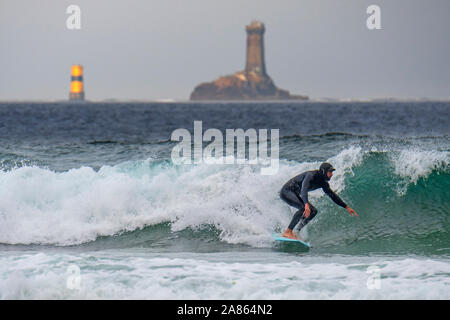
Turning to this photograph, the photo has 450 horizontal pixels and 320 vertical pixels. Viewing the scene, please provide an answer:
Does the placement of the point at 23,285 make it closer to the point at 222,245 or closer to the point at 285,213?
the point at 222,245

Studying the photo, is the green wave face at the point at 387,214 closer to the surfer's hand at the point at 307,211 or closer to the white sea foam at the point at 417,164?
the white sea foam at the point at 417,164

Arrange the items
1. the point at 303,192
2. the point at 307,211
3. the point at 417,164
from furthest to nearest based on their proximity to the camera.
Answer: the point at 417,164
the point at 303,192
the point at 307,211

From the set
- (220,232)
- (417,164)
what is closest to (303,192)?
(220,232)

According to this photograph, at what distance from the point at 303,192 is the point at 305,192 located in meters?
0.03

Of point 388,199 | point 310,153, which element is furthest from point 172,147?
point 388,199

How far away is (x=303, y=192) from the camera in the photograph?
9805 millimetres

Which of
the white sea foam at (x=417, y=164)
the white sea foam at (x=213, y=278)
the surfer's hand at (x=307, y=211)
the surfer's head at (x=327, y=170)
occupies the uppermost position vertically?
the surfer's head at (x=327, y=170)

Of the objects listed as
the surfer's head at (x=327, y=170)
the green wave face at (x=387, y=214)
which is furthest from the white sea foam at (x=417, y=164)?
the surfer's head at (x=327, y=170)

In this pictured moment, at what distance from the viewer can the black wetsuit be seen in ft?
32.3

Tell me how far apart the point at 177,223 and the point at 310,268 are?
13.2 ft

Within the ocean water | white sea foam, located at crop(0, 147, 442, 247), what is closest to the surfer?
the ocean water

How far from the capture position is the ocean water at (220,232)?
7480 millimetres

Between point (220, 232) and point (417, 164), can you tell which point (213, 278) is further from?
point (417, 164)

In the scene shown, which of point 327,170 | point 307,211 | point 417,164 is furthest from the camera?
point 417,164
